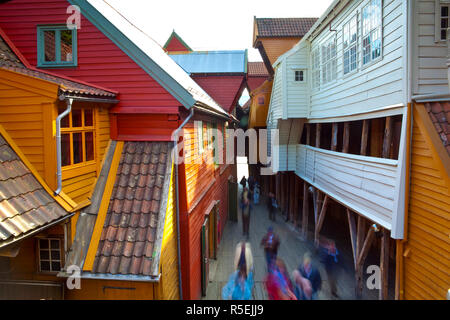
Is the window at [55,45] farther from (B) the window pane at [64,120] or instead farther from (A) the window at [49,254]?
(A) the window at [49,254]

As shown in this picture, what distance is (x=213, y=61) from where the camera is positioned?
61.4 feet

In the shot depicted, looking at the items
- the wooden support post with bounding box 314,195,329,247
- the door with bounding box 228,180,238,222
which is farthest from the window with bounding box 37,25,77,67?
the door with bounding box 228,180,238,222

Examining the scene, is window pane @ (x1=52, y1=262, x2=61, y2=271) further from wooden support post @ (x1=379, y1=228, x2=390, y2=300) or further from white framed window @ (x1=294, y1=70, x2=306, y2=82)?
white framed window @ (x1=294, y1=70, x2=306, y2=82)

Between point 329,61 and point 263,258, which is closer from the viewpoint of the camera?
point 329,61

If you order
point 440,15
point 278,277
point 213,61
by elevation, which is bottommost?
point 278,277

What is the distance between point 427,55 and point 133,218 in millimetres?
6304

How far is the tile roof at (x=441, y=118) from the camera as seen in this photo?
216 inches

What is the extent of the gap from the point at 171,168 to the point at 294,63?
8728mm

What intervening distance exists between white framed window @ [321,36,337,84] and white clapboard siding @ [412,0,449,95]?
424 cm

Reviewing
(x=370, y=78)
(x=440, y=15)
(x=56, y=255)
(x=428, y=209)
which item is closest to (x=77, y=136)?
(x=56, y=255)

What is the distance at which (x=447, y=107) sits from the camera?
573 centimetres

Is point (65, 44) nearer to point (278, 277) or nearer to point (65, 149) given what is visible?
point (65, 149)

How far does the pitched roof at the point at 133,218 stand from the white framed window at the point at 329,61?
6493mm

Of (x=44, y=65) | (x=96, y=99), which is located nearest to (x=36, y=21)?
(x=44, y=65)
